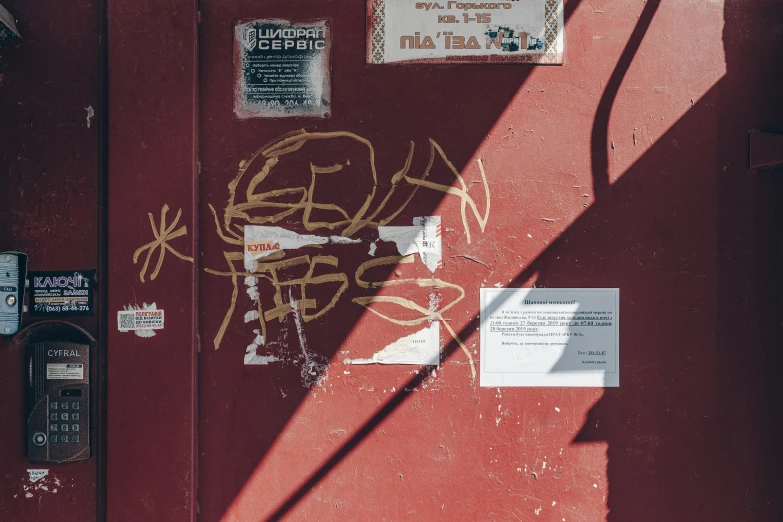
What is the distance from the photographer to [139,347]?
2395 mm

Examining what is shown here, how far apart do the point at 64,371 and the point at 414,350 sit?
1.67 m

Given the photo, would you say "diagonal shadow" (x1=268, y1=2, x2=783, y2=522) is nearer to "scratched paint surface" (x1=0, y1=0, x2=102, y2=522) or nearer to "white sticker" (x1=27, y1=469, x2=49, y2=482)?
"white sticker" (x1=27, y1=469, x2=49, y2=482)

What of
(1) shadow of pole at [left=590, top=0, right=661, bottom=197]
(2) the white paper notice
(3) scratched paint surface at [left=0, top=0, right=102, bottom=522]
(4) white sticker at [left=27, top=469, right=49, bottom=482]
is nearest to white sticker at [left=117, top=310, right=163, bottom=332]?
(3) scratched paint surface at [left=0, top=0, right=102, bottom=522]

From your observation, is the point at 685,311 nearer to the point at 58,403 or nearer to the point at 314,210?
the point at 314,210

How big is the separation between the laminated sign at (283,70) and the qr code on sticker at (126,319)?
3.73 feet

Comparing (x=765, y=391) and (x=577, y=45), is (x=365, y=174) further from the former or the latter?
(x=765, y=391)

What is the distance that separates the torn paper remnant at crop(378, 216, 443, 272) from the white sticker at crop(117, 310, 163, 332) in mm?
1150

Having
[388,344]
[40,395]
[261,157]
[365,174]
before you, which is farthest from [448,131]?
[40,395]

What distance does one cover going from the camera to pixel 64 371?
2.35m

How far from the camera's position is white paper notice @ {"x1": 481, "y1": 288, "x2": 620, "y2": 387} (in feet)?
8.18

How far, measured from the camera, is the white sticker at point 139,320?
240 cm

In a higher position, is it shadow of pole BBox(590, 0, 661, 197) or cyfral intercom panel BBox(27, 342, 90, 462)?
shadow of pole BBox(590, 0, 661, 197)

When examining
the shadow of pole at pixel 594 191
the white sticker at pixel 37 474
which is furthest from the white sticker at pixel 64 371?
the shadow of pole at pixel 594 191

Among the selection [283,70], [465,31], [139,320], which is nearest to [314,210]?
[283,70]
